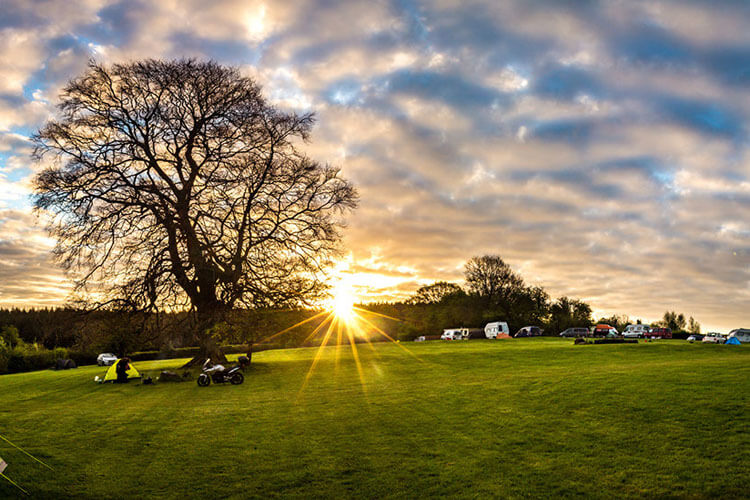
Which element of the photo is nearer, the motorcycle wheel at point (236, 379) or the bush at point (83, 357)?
the motorcycle wheel at point (236, 379)

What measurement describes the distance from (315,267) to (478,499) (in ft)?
93.5

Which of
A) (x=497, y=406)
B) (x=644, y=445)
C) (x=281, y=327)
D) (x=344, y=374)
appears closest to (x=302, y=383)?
(x=344, y=374)

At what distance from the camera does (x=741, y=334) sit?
59.6 meters

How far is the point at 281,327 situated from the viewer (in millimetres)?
35844

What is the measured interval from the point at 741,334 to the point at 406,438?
61.8m

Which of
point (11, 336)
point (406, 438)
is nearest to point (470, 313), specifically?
point (11, 336)

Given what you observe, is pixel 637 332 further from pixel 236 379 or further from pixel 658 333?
pixel 236 379

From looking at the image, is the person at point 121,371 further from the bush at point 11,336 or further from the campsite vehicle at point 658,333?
the campsite vehicle at point 658,333

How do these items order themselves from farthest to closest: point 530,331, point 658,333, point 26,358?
point 530,331 → point 658,333 → point 26,358

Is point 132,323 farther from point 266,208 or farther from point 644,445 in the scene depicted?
point 644,445

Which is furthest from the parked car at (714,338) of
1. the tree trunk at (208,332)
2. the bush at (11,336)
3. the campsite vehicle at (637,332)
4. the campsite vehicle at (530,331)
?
the bush at (11,336)

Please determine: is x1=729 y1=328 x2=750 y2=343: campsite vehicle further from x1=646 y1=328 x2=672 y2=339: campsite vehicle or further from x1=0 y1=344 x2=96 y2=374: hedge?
x1=0 y1=344 x2=96 y2=374: hedge

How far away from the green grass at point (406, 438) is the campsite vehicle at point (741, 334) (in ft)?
137

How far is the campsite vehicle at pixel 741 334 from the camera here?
58.5 meters
